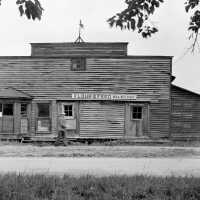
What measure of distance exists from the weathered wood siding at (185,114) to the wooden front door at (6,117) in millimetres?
10435

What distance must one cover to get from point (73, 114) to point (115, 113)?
2.69m

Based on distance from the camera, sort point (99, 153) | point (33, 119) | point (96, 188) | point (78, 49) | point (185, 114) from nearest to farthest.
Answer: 1. point (96, 188)
2. point (99, 153)
3. point (33, 119)
4. point (185, 114)
5. point (78, 49)

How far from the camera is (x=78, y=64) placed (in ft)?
88.8

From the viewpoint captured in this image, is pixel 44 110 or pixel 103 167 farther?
pixel 44 110

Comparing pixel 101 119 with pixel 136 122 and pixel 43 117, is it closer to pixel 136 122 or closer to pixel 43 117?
pixel 136 122

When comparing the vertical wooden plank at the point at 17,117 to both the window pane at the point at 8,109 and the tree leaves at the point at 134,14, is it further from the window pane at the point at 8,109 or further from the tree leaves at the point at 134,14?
the tree leaves at the point at 134,14

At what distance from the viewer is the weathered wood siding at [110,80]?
1054 inches

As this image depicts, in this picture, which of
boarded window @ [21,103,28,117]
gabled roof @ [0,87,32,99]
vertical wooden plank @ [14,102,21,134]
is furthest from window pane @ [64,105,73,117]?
vertical wooden plank @ [14,102,21,134]

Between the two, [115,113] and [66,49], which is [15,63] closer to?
[66,49]

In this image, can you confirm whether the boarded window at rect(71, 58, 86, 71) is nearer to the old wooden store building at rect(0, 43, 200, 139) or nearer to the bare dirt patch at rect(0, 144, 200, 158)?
the old wooden store building at rect(0, 43, 200, 139)

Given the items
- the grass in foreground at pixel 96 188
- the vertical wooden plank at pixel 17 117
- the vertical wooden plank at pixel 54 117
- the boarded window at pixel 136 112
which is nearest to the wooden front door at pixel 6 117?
the vertical wooden plank at pixel 17 117

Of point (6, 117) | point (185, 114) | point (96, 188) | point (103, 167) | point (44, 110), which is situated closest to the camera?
point (96, 188)

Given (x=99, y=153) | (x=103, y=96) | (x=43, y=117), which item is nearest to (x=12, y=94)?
(x=43, y=117)

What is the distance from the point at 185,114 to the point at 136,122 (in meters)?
3.54
